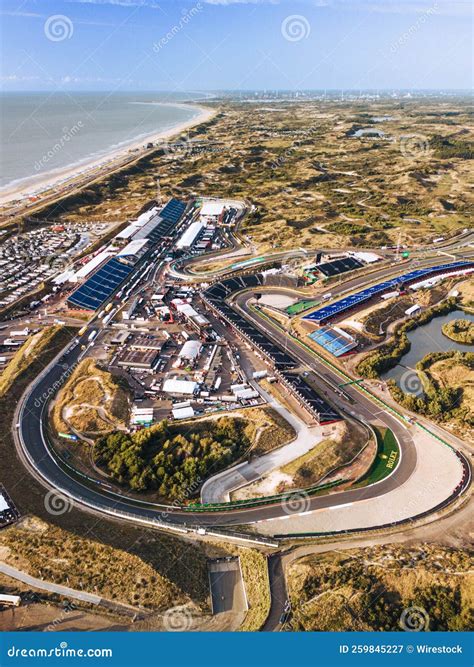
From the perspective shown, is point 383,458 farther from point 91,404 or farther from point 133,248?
point 133,248

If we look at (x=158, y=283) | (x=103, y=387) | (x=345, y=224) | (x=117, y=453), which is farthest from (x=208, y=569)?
(x=345, y=224)

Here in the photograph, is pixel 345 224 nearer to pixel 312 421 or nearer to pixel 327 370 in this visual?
pixel 327 370

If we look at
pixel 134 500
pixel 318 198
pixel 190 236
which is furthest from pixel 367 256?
pixel 134 500

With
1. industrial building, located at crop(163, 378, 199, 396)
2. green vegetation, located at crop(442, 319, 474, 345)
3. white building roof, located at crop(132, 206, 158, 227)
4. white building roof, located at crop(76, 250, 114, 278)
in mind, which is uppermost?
white building roof, located at crop(132, 206, 158, 227)

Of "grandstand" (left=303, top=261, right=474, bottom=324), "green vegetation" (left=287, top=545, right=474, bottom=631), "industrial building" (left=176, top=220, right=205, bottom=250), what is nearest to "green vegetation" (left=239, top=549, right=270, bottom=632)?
"green vegetation" (left=287, top=545, right=474, bottom=631)

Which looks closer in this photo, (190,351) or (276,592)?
(276,592)

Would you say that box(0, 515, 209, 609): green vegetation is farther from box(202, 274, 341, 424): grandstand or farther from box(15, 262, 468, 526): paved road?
box(202, 274, 341, 424): grandstand
